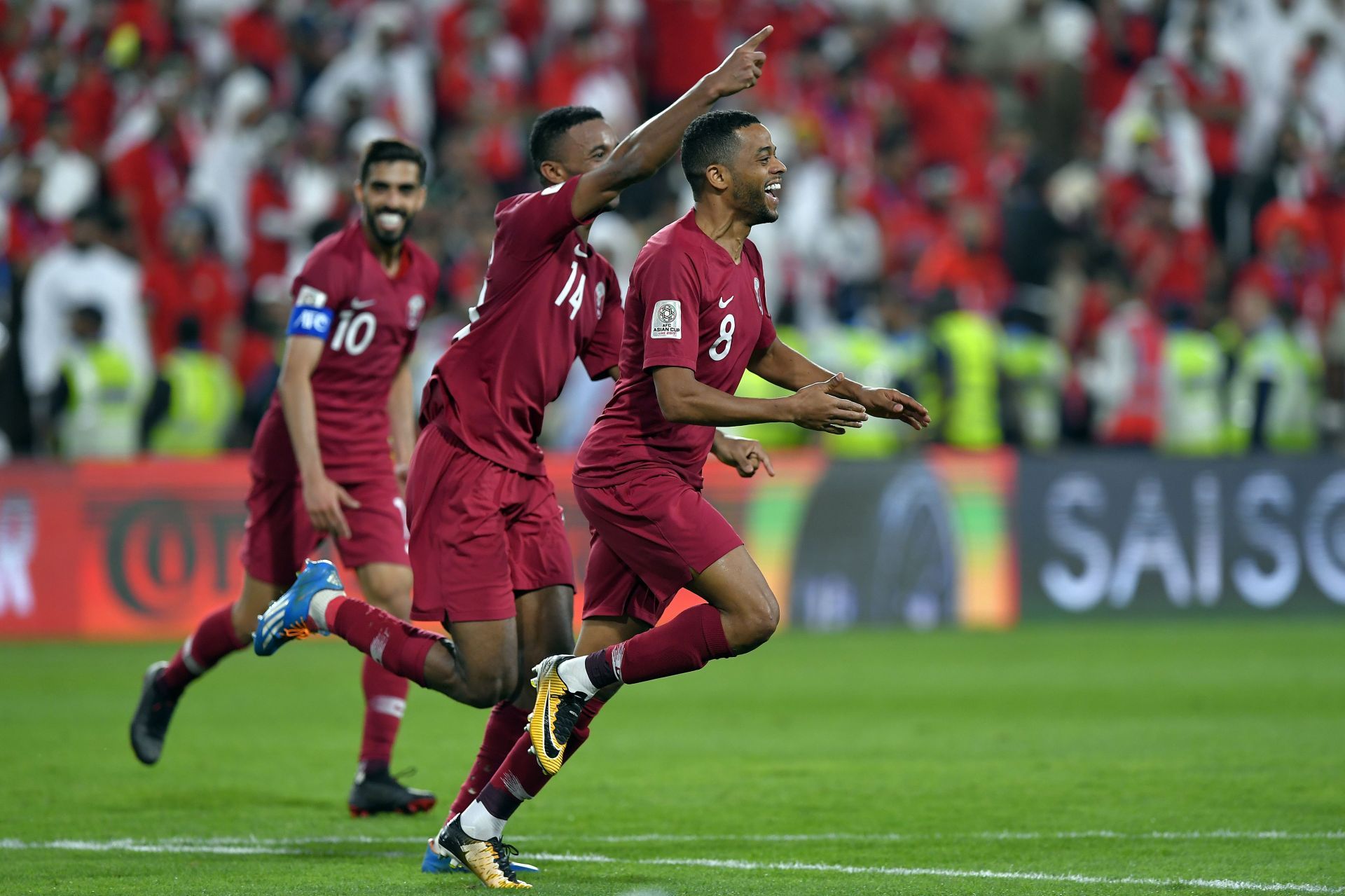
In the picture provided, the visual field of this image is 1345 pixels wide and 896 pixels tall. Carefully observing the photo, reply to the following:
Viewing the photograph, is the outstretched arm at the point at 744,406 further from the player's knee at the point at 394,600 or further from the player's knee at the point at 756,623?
the player's knee at the point at 394,600

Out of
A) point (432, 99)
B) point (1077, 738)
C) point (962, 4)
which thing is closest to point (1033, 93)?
point (962, 4)

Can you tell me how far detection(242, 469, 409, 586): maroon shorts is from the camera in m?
8.01

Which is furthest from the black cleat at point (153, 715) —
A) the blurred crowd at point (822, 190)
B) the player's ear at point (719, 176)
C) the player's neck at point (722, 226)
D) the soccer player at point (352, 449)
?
the blurred crowd at point (822, 190)

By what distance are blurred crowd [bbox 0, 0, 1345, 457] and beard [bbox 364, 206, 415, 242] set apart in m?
6.06

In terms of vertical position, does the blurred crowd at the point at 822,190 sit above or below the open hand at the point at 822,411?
above

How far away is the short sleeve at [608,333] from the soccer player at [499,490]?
0.02 metres

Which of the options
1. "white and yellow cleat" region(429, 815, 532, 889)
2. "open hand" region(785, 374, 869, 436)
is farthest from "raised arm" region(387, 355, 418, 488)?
"open hand" region(785, 374, 869, 436)

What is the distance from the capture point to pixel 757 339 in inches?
257

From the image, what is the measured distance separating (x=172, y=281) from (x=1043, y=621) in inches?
305

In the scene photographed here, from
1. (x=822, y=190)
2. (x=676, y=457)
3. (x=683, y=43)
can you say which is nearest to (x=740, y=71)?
(x=676, y=457)

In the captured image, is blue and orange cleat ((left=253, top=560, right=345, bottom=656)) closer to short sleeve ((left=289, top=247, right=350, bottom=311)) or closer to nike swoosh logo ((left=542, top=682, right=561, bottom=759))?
nike swoosh logo ((left=542, top=682, right=561, bottom=759))

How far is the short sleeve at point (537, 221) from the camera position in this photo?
615cm

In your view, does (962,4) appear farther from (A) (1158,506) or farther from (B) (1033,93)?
(A) (1158,506)

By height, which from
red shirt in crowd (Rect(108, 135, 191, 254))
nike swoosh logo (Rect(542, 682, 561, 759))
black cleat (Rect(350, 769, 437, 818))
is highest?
red shirt in crowd (Rect(108, 135, 191, 254))
